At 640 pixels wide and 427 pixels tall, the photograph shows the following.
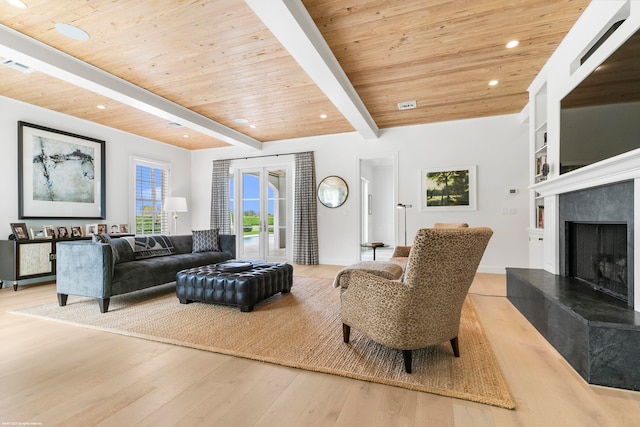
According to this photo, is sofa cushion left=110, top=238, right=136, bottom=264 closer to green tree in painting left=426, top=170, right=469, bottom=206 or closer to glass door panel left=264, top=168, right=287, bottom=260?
glass door panel left=264, top=168, right=287, bottom=260

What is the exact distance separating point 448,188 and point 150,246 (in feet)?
16.0

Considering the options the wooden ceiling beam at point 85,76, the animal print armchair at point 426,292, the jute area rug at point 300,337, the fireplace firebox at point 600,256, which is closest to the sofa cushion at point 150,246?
the jute area rug at point 300,337

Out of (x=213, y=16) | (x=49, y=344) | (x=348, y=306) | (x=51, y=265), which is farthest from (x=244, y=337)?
(x=51, y=265)

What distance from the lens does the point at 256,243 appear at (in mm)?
6773

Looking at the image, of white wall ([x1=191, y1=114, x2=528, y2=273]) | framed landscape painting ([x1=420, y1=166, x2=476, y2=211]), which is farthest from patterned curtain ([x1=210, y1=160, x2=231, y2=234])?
framed landscape painting ([x1=420, y1=166, x2=476, y2=211])

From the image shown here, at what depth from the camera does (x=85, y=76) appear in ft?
10.2

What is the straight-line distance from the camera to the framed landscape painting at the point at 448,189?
5070 mm

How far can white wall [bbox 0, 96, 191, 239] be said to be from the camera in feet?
13.4

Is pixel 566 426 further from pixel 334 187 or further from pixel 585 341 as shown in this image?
pixel 334 187

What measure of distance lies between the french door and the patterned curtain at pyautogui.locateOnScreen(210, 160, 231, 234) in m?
0.18

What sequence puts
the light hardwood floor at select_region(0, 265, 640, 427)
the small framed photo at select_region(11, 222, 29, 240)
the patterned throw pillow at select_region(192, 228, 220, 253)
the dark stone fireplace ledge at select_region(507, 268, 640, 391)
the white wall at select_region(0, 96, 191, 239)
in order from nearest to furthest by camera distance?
1. the light hardwood floor at select_region(0, 265, 640, 427)
2. the dark stone fireplace ledge at select_region(507, 268, 640, 391)
3. the small framed photo at select_region(11, 222, 29, 240)
4. the white wall at select_region(0, 96, 191, 239)
5. the patterned throw pillow at select_region(192, 228, 220, 253)

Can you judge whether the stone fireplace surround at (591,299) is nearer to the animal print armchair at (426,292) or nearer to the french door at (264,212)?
the animal print armchair at (426,292)

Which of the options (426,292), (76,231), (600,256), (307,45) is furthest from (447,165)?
(76,231)

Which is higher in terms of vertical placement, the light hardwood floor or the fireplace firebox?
the fireplace firebox
